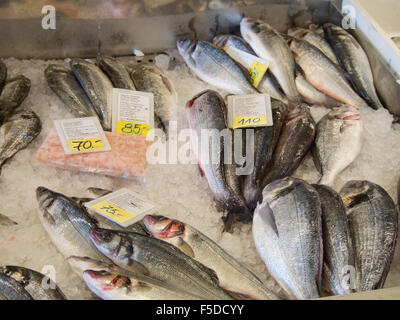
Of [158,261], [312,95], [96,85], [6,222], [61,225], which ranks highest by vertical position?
[312,95]

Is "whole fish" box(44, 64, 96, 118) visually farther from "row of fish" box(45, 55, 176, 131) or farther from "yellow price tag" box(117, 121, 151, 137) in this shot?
"yellow price tag" box(117, 121, 151, 137)

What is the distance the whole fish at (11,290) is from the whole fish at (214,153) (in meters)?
0.95

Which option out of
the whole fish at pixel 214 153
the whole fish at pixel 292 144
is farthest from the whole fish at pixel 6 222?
the whole fish at pixel 292 144

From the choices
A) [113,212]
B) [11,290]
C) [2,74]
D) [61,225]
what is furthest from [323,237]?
[2,74]

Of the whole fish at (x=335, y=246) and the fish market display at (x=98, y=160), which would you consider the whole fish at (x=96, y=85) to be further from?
the whole fish at (x=335, y=246)

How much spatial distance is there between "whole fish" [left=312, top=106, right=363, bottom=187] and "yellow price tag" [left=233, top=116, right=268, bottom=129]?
333 mm

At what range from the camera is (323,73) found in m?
2.89

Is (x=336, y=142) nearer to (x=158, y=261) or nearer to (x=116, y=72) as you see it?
(x=158, y=261)

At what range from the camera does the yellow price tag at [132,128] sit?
8.34 feet

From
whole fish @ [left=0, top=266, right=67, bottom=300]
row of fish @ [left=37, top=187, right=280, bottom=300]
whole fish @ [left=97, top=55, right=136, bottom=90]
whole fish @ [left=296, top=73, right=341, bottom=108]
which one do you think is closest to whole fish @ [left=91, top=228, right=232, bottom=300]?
row of fish @ [left=37, top=187, right=280, bottom=300]

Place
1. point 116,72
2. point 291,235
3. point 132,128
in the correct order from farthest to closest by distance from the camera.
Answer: point 116,72 < point 132,128 < point 291,235

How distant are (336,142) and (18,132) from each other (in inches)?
71.9

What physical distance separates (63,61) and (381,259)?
7.87ft

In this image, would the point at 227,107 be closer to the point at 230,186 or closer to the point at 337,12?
the point at 230,186
